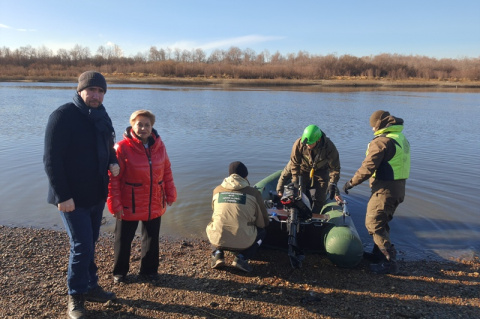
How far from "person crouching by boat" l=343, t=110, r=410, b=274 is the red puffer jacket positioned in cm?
237

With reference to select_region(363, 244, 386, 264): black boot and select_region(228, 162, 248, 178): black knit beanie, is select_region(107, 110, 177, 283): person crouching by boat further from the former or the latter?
select_region(363, 244, 386, 264): black boot

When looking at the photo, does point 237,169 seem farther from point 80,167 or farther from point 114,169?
point 80,167

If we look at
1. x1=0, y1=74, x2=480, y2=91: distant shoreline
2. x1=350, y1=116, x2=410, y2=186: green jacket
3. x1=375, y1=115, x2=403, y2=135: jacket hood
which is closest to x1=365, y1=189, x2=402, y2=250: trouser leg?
x1=350, y1=116, x2=410, y2=186: green jacket

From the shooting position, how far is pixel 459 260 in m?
4.97

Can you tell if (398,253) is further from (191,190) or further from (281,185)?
(191,190)

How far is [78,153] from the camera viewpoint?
2.95 metres

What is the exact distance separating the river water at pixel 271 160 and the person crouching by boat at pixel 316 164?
39.8 inches

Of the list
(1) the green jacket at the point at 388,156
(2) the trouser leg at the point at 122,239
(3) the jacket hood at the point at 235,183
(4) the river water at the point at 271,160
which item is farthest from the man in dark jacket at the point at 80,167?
(1) the green jacket at the point at 388,156

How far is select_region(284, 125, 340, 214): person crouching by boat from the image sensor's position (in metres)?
5.13

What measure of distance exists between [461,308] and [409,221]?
3.02 meters

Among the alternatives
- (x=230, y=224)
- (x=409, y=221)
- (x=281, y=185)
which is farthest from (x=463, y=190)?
(x=230, y=224)

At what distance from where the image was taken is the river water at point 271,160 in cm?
604

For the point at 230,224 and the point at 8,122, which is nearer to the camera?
the point at 230,224

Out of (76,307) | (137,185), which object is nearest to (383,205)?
(137,185)
